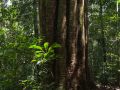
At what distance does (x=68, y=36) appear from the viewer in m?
6.16

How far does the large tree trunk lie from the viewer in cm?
599

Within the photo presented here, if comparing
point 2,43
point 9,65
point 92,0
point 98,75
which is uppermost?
point 92,0

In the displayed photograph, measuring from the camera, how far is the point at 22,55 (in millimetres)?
5988

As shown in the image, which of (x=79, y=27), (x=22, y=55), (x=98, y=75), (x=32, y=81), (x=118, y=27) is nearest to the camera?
(x=32, y=81)

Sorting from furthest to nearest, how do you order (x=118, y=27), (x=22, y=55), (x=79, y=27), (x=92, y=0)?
(x=118, y=27) → (x=92, y=0) → (x=79, y=27) → (x=22, y=55)

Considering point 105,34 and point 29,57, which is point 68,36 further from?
point 105,34

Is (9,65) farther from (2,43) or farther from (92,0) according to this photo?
(92,0)

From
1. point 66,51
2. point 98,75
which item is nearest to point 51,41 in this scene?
point 66,51

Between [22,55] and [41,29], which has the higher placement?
[41,29]

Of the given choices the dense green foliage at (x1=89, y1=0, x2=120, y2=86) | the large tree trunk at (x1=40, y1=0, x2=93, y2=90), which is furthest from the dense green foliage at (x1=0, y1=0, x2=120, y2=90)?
the large tree trunk at (x1=40, y1=0, x2=93, y2=90)

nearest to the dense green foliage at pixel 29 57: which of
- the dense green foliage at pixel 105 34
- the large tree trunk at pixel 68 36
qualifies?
the dense green foliage at pixel 105 34

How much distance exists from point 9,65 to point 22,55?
1.97 ft

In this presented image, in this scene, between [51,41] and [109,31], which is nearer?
[51,41]

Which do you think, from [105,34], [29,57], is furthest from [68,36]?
[105,34]
